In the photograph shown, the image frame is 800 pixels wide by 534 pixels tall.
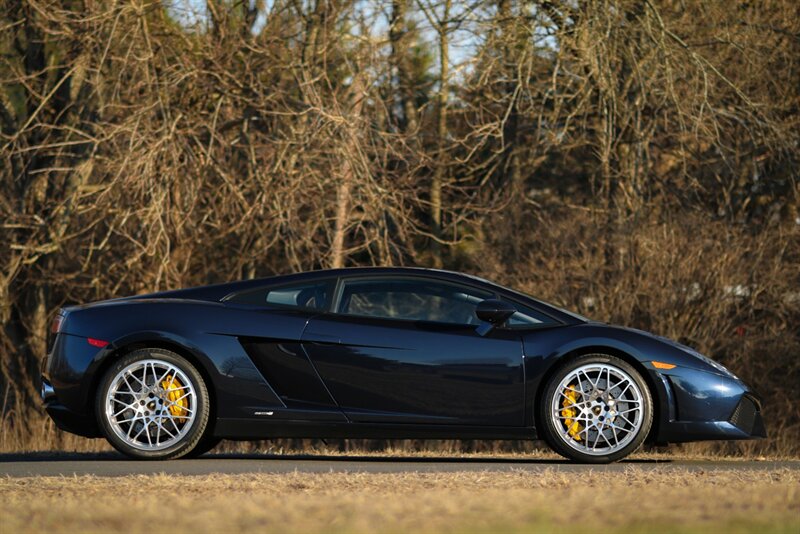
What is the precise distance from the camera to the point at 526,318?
8.61 metres

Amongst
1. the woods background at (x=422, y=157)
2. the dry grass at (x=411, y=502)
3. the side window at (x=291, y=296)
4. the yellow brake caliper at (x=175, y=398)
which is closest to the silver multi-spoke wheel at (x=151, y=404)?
the yellow brake caliper at (x=175, y=398)

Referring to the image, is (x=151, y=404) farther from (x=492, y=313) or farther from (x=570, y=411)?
(x=570, y=411)

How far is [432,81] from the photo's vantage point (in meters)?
18.5

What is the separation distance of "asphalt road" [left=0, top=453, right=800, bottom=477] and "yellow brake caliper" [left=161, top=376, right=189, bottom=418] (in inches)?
13.0

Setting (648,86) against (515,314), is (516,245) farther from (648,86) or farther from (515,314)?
(515,314)

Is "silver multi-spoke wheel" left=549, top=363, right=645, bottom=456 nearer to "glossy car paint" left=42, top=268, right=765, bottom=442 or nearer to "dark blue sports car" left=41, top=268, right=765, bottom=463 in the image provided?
"dark blue sports car" left=41, top=268, right=765, bottom=463

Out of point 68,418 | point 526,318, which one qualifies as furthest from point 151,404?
point 526,318

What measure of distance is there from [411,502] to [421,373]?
7.98 ft

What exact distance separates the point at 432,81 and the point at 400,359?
10.7 metres

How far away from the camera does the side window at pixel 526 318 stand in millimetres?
8578

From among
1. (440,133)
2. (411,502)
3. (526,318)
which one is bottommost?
(411,502)

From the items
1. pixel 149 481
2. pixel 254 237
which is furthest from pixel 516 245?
pixel 149 481

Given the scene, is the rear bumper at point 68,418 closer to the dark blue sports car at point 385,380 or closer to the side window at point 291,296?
the dark blue sports car at point 385,380

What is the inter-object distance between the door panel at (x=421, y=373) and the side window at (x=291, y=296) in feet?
1.02
